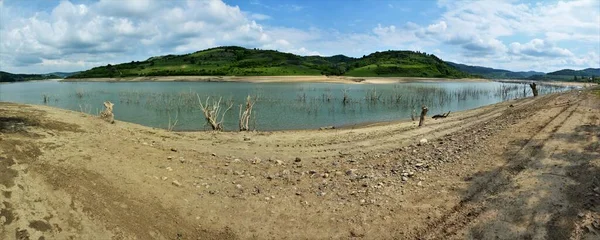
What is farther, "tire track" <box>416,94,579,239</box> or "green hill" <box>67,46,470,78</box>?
"green hill" <box>67,46,470,78</box>

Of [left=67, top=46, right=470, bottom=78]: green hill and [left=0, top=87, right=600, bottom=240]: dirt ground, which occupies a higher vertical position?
[left=67, top=46, right=470, bottom=78]: green hill

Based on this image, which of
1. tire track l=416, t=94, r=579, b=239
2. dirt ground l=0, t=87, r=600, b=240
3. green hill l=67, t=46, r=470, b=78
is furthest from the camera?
green hill l=67, t=46, r=470, b=78

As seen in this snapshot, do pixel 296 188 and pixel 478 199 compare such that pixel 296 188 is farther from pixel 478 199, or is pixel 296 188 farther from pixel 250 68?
pixel 250 68

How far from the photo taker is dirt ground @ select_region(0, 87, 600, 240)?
8234mm

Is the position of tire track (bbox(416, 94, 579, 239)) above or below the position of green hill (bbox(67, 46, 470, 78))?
below

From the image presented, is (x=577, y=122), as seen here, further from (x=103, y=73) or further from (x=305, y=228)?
(x=103, y=73)

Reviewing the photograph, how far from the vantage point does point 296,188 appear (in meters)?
11.0

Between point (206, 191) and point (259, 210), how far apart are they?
175cm

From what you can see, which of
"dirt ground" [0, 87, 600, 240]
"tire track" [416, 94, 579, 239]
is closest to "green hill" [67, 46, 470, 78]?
"dirt ground" [0, 87, 600, 240]

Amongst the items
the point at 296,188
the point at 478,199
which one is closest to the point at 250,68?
the point at 296,188

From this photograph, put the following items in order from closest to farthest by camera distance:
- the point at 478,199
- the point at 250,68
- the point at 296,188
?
the point at 478,199 → the point at 296,188 → the point at 250,68

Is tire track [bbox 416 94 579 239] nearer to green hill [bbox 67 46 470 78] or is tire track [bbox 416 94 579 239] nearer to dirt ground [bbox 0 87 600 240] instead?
dirt ground [bbox 0 87 600 240]

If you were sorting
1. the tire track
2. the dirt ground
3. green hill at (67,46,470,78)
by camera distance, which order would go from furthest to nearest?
green hill at (67,46,470,78), the tire track, the dirt ground

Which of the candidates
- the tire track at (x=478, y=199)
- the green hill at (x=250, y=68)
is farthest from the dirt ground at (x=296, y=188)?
the green hill at (x=250, y=68)
